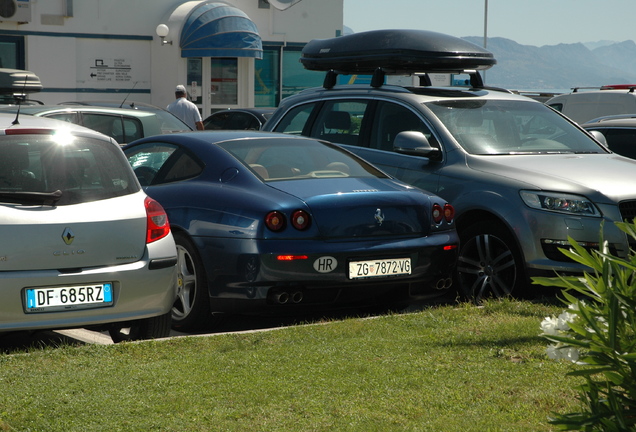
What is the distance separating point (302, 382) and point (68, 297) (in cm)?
159

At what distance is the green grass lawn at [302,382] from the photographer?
4184mm

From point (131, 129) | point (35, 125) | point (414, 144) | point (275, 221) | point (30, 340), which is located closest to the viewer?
point (35, 125)

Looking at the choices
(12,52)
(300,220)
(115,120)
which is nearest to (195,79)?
(12,52)

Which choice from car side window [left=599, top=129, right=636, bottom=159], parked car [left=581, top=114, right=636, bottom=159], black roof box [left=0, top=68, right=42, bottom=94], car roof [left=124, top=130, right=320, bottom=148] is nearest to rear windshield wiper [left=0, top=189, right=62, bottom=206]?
car roof [left=124, top=130, right=320, bottom=148]

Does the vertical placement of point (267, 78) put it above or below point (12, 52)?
below

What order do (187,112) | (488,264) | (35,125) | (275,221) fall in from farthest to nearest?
1. (187,112)
2. (488,264)
3. (275,221)
4. (35,125)

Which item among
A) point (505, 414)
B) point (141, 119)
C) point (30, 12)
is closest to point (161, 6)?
point (30, 12)

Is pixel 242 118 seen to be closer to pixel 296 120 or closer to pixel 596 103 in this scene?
pixel 596 103

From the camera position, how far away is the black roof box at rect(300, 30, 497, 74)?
9328 mm

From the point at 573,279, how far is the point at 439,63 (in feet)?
22.8

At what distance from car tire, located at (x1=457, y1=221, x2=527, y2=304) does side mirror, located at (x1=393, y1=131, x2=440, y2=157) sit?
0.75 metres

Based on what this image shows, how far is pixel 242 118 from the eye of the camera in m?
19.4

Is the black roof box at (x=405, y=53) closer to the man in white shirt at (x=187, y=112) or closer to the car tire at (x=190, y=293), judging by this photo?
the car tire at (x=190, y=293)

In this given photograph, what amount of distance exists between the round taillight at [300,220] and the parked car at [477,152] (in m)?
1.85
